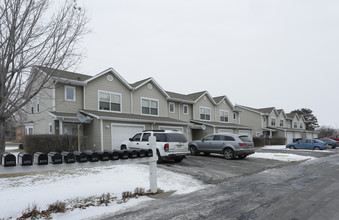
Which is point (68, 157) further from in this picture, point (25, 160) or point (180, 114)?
point (180, 114)

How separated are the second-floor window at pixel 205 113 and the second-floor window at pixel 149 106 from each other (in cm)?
781

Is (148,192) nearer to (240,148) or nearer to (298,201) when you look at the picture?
(298,201)

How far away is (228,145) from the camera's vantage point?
1623 centimetres

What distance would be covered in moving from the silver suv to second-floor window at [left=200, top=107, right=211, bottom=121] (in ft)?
40.5

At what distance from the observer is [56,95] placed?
17047 millimetres

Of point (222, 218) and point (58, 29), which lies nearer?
point (222, 218)

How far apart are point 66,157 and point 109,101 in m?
14.5

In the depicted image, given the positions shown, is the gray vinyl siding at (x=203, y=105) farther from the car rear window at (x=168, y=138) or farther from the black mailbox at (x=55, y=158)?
the black mailbox at (x=55, y=158)

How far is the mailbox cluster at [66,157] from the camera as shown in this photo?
17.2ft

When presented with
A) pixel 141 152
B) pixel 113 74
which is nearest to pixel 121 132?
pixel 113 74

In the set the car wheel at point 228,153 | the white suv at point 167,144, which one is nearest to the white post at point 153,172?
the white suv at point 167,144

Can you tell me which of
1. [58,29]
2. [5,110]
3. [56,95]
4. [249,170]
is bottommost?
[249,170]

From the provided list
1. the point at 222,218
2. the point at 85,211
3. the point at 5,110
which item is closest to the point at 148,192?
the point at 85,211

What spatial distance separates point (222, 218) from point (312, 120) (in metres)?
78.3
